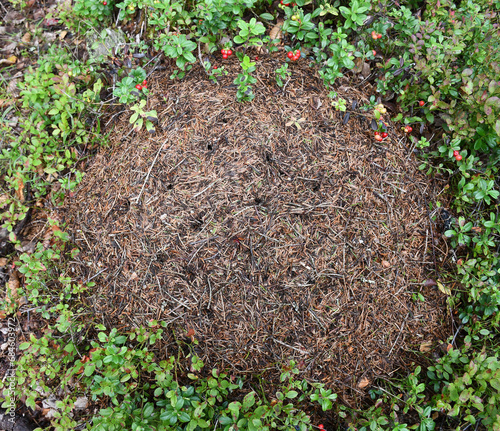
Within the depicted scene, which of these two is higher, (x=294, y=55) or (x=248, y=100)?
(x=294, y=55)

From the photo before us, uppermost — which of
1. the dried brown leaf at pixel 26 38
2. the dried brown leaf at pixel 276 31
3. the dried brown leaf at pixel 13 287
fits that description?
the dried brown leaf at pixel 26 38

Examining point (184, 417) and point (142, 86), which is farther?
point (142, 86)

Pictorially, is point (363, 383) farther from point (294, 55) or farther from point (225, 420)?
point (294, 55)

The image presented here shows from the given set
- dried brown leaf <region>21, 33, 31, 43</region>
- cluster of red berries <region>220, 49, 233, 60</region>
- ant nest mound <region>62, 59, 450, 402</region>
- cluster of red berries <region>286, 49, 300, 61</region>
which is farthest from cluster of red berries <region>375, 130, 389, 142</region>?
dried brown leaf <region>21, 33, 31, 43</region>

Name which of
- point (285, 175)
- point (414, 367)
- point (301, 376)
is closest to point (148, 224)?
point (285, 175)

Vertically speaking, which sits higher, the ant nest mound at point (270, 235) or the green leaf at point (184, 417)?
the ant nest mound at point (270, 235)

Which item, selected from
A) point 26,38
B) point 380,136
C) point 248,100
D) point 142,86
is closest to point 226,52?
point 248,100

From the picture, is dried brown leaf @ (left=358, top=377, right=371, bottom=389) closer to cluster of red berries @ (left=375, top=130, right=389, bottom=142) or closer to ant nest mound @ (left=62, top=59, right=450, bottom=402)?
ant nest mound @ (left=62, top=59, right=450, bottom=402)

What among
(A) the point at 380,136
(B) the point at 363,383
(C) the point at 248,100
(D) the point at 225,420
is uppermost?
(C) the point at 248,100

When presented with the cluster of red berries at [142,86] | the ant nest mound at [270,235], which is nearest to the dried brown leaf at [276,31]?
the ant nest mound at [270,235]

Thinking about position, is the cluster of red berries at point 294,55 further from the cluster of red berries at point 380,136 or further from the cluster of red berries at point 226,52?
the cluster of red berries at point 380,136
